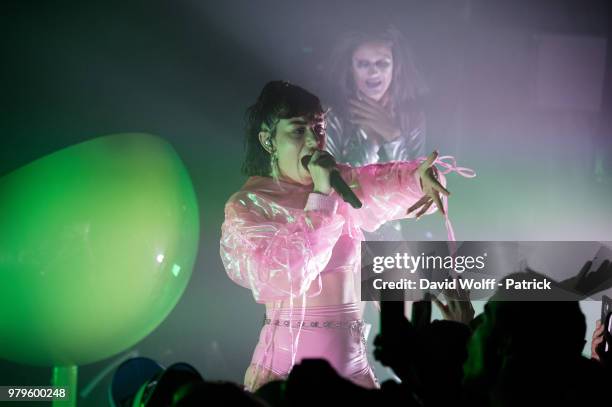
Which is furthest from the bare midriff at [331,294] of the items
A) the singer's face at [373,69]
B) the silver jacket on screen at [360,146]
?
the singer's face at [373,69]

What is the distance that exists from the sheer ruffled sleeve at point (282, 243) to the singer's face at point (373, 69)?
24.7 inches

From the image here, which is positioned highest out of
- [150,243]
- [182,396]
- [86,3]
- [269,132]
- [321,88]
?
[86,3]

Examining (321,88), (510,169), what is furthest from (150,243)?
(510,169)

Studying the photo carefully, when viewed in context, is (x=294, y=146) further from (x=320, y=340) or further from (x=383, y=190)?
(x=320, y=340)

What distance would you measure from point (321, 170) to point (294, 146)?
195 mm

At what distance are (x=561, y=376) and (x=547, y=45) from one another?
228 centimetres

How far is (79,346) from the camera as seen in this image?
1909mm

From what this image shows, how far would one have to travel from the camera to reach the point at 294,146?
6.48ft

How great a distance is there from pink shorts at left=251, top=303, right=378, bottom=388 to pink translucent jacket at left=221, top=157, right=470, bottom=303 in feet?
0.23

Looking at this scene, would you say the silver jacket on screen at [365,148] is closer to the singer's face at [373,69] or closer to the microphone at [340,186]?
the singer's face at [373,69]

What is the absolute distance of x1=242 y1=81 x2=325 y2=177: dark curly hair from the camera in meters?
2.04

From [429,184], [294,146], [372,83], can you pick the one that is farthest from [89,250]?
[372,83]

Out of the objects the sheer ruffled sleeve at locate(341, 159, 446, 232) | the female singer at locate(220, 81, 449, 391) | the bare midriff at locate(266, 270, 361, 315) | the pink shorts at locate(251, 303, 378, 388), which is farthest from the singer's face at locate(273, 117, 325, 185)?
the pink shorts at locate(251, 303, 378, 388)

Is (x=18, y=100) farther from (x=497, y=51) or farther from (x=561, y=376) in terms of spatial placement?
(x=561, y=376)
